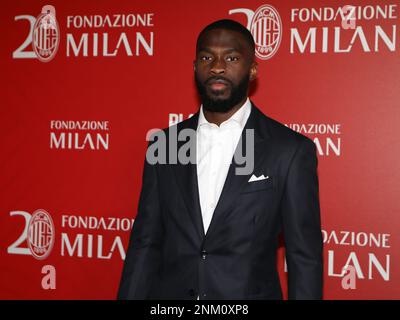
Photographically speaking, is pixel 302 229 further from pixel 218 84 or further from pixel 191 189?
pixel 218 84

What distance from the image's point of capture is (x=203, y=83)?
1682 mm

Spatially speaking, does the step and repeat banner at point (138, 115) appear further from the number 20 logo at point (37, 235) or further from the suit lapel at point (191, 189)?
the suit lapel at point (191, 189)

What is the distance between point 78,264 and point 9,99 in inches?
39.7

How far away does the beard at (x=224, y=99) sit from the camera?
5.47ft

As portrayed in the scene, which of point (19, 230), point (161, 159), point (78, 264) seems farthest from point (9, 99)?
point (161, 159)

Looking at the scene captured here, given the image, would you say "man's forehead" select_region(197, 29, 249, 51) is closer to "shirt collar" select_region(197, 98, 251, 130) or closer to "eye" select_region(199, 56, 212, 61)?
"eye" select_region(199, 56, 212, 61)

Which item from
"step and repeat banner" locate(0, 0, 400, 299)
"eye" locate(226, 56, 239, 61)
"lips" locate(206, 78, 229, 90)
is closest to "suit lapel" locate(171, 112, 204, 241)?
"lips" locate(206, 78, 229, 90)

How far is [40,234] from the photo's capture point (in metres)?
2.71

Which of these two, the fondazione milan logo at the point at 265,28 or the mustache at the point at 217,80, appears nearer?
the mustache at the point at 217,80

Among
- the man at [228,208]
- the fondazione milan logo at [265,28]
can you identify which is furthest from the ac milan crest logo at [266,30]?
the man at [228,208]

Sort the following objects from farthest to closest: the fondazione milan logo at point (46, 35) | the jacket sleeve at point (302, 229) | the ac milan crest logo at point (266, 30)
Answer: the fondazione milan logo at point (46, 35) < the ac milan crest logo at point (266, 30) < the jacket sleeve at point (302, 229)

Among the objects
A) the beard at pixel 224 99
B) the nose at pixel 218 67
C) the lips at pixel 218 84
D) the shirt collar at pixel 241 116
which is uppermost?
the nose at pixel 218 67
